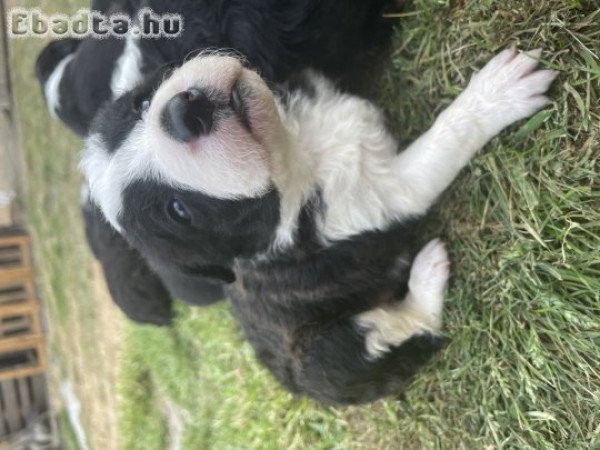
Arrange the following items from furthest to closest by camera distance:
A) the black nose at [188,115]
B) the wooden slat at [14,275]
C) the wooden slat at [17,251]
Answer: the wooden slat at [17,251] → the wooden slat at [14,275] → the black nose at [188,115]

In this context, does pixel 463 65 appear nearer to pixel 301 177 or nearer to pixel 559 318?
pixel 301 177

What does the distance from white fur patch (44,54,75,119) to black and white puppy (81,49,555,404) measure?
1.45 m

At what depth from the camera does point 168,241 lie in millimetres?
2340

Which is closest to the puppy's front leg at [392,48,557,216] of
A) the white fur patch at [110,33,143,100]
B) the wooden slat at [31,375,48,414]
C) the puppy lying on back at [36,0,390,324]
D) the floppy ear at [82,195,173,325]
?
the puppy lying on back at [36,0,390,324]

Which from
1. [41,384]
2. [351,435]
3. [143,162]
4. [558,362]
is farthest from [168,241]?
[41,384]

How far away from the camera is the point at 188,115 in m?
2.03

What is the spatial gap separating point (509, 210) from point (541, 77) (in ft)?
1.86

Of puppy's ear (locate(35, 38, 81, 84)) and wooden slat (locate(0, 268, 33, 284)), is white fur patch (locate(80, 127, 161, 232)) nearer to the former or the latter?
puppy's ear (locate(35, 38, 81, 84))

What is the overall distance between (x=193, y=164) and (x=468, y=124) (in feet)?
3.99

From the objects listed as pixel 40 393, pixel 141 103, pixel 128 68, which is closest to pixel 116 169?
pixel 141 103

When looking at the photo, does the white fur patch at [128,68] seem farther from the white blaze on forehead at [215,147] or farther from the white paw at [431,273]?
the white paw at [431,273]

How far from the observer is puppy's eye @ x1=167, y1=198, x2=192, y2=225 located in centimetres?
224

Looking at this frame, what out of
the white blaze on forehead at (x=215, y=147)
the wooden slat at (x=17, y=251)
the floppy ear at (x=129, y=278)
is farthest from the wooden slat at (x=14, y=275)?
the white blaze on forehead at (x=215, y=147)

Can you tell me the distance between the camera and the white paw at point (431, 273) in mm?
2916
